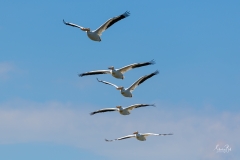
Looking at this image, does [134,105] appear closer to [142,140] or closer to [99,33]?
[142,140]

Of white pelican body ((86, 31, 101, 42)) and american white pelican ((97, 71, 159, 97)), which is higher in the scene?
white pelican body ((86, 31, 101, 42))

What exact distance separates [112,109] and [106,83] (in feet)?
8.05

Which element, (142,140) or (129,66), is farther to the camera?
(142,140)

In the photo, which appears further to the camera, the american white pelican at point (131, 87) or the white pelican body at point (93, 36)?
the american white pelican at point (131, 87)

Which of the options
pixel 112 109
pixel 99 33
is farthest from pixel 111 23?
pixel 112 109

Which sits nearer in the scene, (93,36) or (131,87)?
(93,36)

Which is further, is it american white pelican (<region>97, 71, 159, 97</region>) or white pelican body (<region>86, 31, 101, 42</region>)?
american white pelican (<region>97, 71, 159, 97</region>)

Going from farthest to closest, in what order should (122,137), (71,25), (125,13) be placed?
(122,137) < (71,25) < (125,13)

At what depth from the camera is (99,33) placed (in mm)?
69875

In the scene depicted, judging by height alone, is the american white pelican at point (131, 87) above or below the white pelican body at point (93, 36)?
below

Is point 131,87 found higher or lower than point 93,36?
lower

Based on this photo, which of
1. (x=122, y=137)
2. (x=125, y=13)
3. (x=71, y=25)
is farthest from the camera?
(x=122, y=137)

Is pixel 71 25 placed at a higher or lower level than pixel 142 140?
higher

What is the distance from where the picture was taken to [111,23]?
6994 centimetres
